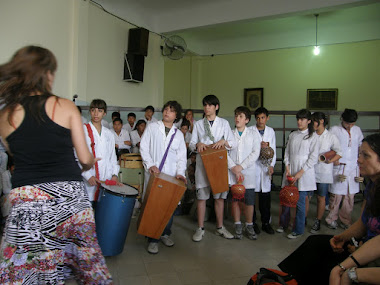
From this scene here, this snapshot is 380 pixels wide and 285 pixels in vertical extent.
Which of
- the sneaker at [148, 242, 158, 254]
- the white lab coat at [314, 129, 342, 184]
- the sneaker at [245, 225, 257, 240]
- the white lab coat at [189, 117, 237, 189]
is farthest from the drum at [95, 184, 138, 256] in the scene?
the white lab coat at [314, 129, 342, 184]

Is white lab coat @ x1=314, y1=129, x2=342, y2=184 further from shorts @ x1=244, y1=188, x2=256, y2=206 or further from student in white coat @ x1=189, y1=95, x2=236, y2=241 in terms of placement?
student in white coat @ x1=189, y1=95, x2=236, y2=241

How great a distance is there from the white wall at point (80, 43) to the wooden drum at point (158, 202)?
382 cm

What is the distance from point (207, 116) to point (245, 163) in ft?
2.24

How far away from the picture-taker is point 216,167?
3469mm

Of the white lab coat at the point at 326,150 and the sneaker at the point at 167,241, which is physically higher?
the white lab coat at the point at 326,150

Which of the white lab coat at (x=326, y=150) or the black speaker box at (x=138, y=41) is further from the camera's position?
the black speaker box at (x=138, y=41)

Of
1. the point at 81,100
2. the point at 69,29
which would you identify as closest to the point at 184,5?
the point at 69,29

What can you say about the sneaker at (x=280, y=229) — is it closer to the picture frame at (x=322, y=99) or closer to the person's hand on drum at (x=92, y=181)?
the person's hand on drum at (x=92, y=181)

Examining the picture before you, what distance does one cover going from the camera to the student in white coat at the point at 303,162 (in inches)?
154

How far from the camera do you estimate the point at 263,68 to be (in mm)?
10758

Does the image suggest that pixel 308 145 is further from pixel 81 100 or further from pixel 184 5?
pixel 184 5

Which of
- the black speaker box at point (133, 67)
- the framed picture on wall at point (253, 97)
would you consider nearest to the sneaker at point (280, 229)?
the black speaker box at point (133, 67)

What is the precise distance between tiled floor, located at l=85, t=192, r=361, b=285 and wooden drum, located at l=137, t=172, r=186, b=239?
33cm

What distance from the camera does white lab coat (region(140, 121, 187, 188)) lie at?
3494 millimetres
